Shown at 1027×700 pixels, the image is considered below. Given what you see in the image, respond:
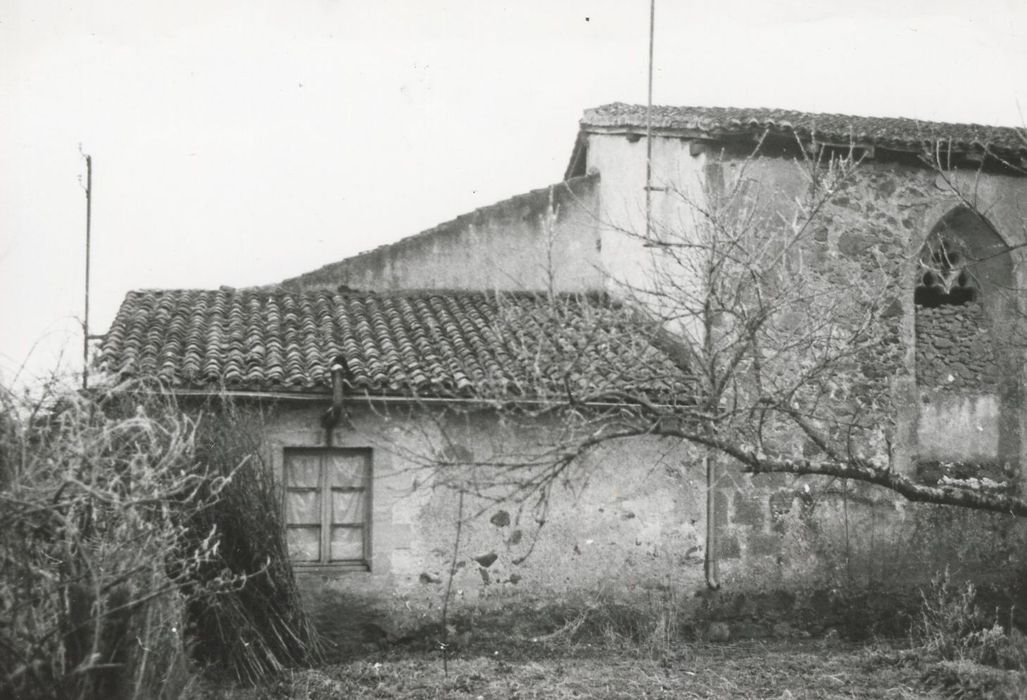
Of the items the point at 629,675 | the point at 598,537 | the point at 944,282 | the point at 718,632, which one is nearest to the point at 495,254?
the point at 598,537

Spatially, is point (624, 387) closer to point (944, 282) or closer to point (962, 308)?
point (944, 282)

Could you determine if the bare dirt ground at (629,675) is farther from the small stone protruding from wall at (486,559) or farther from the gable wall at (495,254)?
the gable wall at (495,254)

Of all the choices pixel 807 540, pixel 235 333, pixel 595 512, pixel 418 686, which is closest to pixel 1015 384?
pixel 807 540

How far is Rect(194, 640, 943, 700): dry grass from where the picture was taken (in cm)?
905

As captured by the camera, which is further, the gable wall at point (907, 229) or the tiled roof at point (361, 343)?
the gable wall at point (907, 229)

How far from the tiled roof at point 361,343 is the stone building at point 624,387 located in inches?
1.6

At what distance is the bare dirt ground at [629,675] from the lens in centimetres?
904

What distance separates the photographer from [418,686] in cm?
928

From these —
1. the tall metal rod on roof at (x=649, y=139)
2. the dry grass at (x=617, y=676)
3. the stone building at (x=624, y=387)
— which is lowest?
the dry grass at (x=617, y=676)

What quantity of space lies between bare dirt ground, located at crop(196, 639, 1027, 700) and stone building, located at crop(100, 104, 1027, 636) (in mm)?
660

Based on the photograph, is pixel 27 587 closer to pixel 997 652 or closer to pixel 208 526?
pixel 208 526

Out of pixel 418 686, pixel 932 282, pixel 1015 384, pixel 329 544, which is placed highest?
pixel 932 282

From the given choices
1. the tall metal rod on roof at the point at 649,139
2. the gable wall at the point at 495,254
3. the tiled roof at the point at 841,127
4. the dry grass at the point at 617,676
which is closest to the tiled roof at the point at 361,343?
the gable wall at the point at 495,254

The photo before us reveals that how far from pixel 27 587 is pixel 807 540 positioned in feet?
26.3
